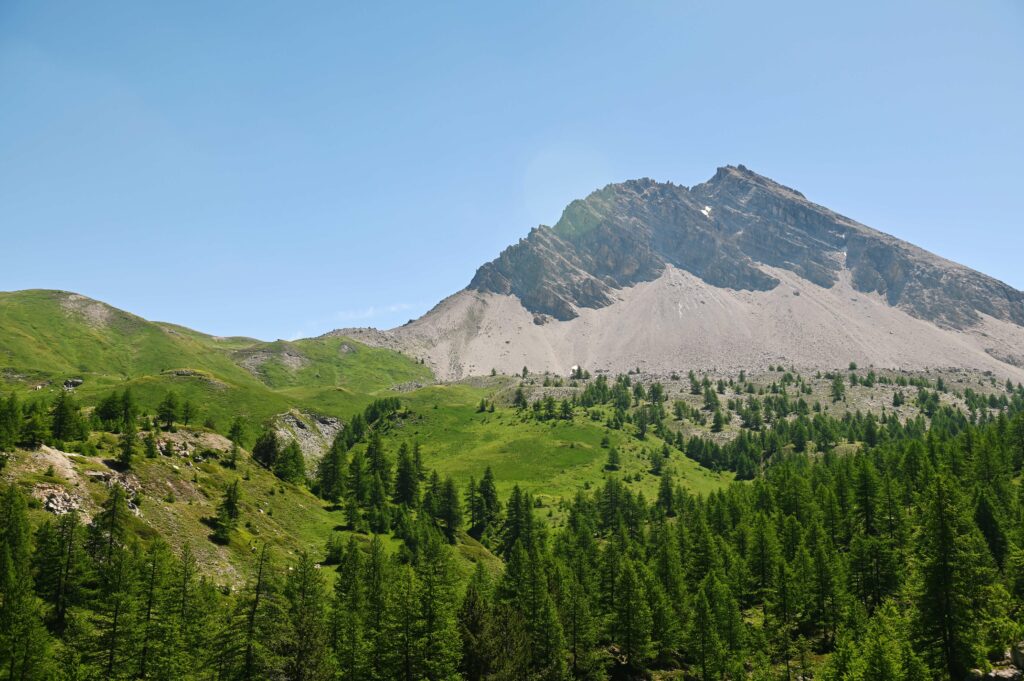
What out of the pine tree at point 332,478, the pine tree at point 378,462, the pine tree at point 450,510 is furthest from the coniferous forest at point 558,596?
the pine tree at point 378,462

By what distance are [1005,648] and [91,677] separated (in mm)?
73670

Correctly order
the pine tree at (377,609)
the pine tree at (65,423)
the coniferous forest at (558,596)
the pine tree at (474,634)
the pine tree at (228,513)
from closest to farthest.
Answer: the coniferous forest at (558,596) → the pine tree at (377,609) → the pine tree at (474,634) → the pine tree at (228,513) → the pine tree at (65,423)

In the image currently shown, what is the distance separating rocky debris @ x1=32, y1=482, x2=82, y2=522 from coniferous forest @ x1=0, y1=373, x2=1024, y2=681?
2388 mm

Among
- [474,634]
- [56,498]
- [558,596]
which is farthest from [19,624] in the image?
[558,596]

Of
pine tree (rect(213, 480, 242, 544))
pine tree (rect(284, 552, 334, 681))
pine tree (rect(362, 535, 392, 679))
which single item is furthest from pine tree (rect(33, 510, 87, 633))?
pine tree (rect(362, 535, 392, 679))

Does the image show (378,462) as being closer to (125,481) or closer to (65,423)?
(65,423)

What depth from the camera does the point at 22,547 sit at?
6022 cm

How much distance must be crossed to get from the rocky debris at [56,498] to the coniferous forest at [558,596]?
2.39 meters

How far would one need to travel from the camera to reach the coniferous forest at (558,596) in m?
50.6

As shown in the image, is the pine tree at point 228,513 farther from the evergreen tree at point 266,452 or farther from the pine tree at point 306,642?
the pine tree at point 306,642

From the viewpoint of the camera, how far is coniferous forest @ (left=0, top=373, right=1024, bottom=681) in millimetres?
50594

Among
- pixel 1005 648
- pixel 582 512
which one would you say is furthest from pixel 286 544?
pixel 1005 648

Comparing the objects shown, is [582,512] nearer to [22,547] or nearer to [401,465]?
[401,465]

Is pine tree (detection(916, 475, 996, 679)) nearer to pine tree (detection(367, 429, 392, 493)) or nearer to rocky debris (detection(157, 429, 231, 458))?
rocky debris (detection(157, 429, 231, 458))
